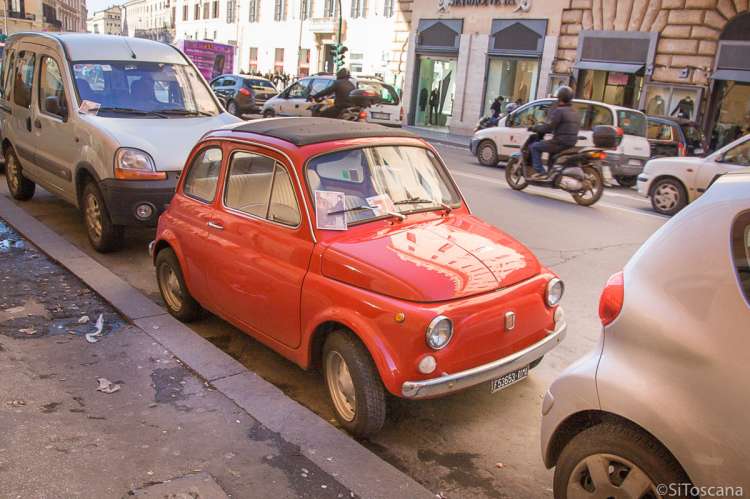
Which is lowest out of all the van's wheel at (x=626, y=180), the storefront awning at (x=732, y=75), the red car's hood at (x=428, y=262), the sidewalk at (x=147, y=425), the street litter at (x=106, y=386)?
the street litter at (x=106, y=386)

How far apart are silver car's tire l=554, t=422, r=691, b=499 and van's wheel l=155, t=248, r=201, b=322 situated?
3271mm

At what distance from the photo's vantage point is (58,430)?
138 inches

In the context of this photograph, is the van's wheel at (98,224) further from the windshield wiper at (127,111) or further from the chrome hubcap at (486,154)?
the chrome hubcap at (486,154)

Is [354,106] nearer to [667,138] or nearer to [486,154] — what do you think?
[486,154]

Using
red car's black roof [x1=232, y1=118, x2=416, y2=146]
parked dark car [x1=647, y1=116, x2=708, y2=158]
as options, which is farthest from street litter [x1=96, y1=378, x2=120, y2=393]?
parked dark car [x1=647, y1=116, x2=708, y2=158]

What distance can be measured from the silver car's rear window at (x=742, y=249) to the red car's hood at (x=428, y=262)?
4.80 ft

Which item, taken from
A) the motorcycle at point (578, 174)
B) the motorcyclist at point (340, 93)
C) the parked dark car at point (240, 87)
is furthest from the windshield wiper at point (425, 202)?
the parked dark car at point (240, 87)

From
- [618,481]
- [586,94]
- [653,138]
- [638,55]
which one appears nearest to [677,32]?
[638,55]

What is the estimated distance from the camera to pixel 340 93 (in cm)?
1431

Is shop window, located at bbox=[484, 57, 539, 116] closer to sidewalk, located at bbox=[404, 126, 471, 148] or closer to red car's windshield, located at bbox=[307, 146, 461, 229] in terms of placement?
sidewalk, located at bbox=[404, 126, 471, 148]

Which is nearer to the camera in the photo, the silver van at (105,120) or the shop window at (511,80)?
the silver van at (105,120)

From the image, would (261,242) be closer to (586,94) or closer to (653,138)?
(653,138)

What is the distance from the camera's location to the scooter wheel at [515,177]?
40.6 feet

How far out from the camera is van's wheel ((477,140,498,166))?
637 inches
